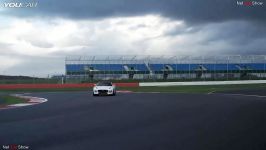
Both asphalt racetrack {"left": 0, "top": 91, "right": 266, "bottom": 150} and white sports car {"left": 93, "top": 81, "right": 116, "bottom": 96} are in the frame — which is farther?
white sports car {"left": 93, "top": 81, "right": 116, "bottom": 96}

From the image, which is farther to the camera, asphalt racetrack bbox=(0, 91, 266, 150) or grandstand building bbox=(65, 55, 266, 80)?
grandstand building bbox=(65, 55, 266, 80)

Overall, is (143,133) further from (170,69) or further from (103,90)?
(170,69)

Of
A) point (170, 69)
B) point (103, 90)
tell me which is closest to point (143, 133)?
point (103, 90)

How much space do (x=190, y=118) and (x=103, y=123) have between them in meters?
2.54

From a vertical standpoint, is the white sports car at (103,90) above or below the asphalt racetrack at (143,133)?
above

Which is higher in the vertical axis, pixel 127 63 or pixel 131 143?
pixel 127 63

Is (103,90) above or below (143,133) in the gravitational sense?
above

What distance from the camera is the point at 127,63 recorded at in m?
64.7

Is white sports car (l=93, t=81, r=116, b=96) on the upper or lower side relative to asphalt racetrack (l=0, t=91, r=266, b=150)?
upper

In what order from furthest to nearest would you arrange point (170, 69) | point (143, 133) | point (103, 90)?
point (170, 69), point (103, 90), point (143, 133)

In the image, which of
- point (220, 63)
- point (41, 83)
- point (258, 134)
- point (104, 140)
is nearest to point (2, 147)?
point (104, 140)

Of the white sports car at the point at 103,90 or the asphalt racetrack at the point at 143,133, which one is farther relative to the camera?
the white sports car at the point at 103,90

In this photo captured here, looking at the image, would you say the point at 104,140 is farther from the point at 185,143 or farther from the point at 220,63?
the point at 220,63

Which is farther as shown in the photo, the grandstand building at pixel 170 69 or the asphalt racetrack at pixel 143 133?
the grandstand building at pixel 170 69
